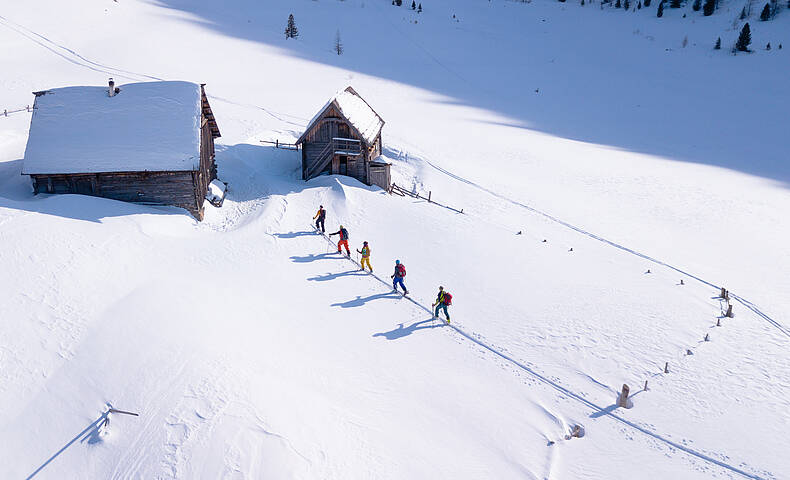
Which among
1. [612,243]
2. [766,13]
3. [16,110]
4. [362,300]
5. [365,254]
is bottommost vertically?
[362,300]

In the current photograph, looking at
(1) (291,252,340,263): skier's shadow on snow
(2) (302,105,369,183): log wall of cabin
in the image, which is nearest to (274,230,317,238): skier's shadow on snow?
(1) (291,252,340,263): skier's shadow on snow

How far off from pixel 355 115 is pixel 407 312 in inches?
629

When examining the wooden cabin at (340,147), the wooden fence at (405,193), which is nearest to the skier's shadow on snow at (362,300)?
the wooden fence at (405,193)

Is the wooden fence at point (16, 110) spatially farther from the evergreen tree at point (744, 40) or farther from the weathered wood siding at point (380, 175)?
the evergreen tree at point (744, 40)

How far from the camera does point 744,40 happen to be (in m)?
64.4

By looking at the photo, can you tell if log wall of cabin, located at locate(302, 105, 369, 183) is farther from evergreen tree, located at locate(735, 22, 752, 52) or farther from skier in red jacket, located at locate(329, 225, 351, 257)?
evergreen tree, located at locate(735, 22, 752, 52)

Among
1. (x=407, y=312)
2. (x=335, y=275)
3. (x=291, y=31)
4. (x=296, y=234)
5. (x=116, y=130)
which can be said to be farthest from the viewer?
(x=291, y=31)

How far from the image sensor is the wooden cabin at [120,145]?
21.5m

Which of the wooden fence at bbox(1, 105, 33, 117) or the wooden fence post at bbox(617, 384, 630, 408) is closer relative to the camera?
the wooden fence post at bbox(617, 384, 630, 408)

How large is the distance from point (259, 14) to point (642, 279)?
65889 millimetres

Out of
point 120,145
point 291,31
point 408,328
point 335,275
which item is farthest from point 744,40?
point 120,145

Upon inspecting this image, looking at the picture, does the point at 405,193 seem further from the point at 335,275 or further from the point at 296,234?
the point at 335,275

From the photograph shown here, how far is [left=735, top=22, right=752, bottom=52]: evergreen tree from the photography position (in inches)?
2522

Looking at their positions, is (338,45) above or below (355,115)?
above
